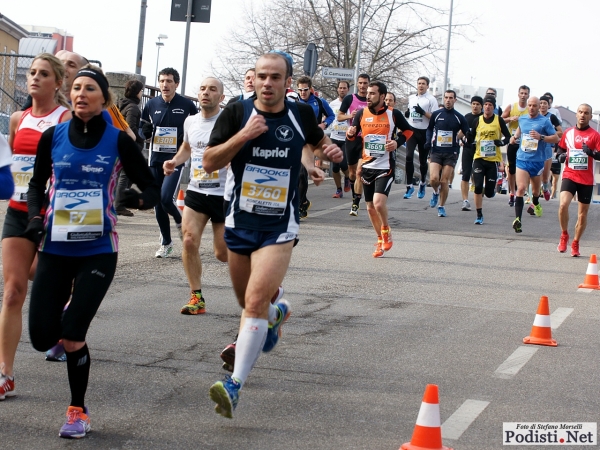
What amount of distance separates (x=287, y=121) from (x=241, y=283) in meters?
0.98

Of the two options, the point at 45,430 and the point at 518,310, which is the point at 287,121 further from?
the point at 518,310

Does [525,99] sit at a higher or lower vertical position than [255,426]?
higher

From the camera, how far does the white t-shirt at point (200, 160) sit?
8.39m

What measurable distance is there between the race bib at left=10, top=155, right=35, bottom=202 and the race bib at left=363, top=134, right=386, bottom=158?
7.53 meters

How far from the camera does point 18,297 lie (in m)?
5.48

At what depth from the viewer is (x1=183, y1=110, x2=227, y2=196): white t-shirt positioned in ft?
27.5

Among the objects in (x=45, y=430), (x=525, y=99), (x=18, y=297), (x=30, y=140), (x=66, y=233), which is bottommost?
(x=45, y=430)

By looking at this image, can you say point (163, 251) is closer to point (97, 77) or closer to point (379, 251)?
point (379, 251)

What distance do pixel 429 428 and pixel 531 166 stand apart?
1291 centimetres

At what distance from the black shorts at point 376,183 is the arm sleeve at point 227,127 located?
7265 mm

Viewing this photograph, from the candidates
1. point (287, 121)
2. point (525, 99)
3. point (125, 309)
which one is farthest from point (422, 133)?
point (287, 121)

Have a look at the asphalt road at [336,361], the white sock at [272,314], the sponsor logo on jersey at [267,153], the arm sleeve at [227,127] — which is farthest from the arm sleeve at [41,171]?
the white sock at [272,314]

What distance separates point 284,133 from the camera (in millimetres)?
5590

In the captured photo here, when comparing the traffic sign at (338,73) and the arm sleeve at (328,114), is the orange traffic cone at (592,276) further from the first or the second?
the traffic sign at (338,73)
